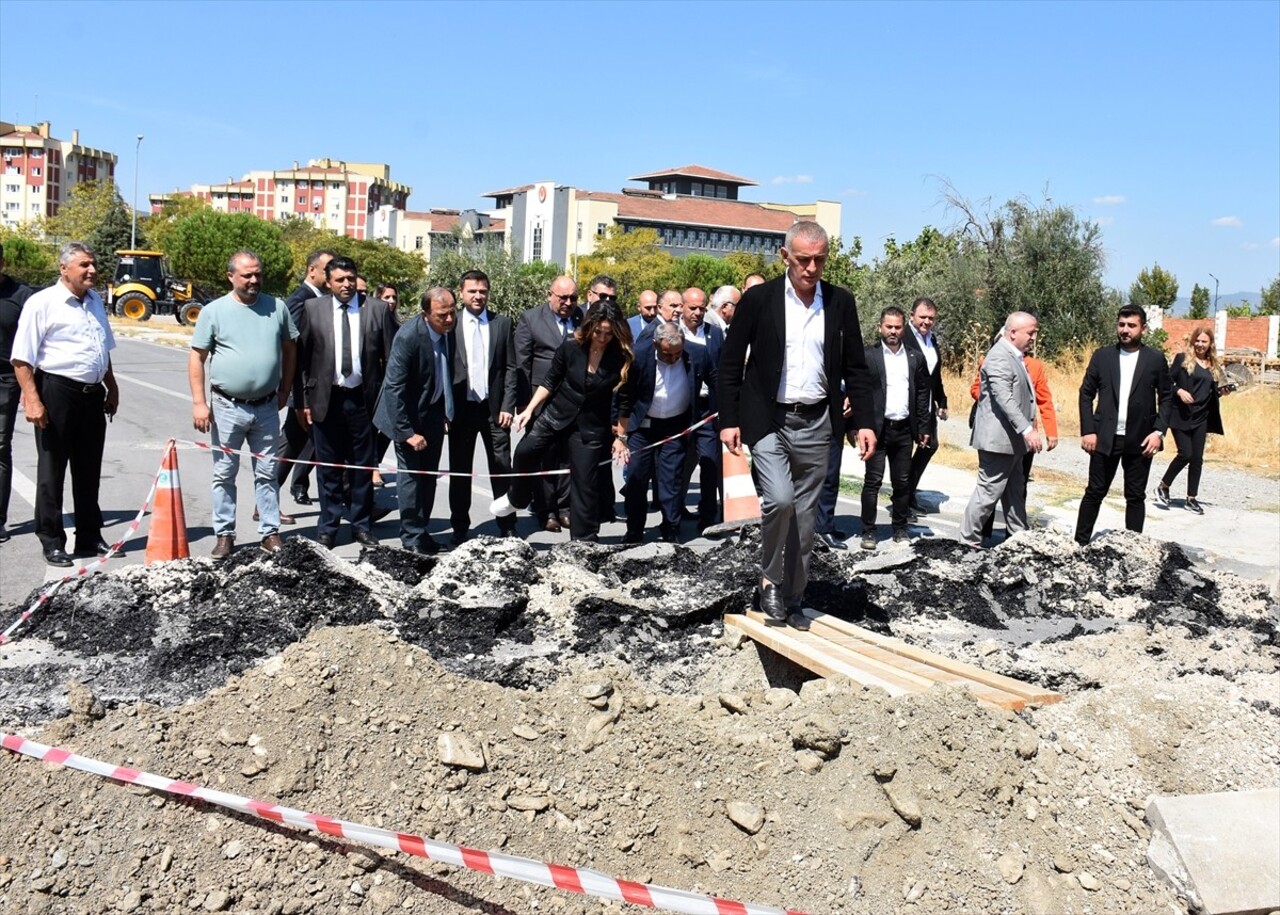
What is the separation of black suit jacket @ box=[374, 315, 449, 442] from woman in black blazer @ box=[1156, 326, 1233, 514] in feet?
25.1

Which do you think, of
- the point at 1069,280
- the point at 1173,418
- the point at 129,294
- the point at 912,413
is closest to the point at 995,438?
the point at 912,413

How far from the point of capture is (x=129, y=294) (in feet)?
161

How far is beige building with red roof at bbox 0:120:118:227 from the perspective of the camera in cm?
15600

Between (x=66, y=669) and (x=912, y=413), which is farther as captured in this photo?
(x=912, y=413)

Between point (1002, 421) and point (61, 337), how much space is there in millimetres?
6290

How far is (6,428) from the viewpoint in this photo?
8352 millimetres

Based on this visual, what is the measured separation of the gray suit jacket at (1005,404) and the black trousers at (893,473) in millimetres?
878

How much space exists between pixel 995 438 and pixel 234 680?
585cm

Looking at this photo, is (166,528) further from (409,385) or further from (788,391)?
(788,391)

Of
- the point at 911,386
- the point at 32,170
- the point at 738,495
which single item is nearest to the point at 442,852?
the point at 738,495

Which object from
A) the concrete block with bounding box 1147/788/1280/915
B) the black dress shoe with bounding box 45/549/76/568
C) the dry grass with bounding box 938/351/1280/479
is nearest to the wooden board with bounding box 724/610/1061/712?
the concrete block with bounding box 1147/788/1280/915

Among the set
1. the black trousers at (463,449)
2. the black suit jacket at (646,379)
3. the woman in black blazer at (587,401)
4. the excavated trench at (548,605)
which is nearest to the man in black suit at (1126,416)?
the excavated trench at (548,605)

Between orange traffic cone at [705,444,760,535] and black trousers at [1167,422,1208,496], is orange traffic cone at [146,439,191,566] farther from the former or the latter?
black trousers at [1167,422,1208,496]

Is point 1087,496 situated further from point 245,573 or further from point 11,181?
point 11,181
